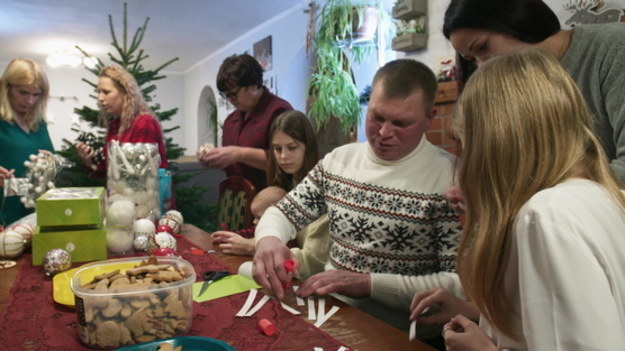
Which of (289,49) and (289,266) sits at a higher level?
(289,49)

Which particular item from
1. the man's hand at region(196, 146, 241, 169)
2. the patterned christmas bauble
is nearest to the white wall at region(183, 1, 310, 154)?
the man's hand at region(196, 146, 241, 169)

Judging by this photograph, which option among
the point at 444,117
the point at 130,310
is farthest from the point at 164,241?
the point at 444,117

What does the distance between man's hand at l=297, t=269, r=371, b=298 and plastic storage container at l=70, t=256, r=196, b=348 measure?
31 cm

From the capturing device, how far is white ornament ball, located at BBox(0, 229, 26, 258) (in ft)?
4.66

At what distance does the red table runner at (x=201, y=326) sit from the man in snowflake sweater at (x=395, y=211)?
179 mm

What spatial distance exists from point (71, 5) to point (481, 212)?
5.94 meters

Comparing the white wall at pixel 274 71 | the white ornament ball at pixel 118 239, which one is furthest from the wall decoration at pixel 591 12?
the white ornament ball at pixel 118 239

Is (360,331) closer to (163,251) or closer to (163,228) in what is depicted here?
(163,251)

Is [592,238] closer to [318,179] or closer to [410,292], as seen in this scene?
[410,292]

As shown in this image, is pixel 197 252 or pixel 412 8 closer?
pixel 197 252

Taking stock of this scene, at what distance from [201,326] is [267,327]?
0.14 metres

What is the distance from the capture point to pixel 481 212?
708mm

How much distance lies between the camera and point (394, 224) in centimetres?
126

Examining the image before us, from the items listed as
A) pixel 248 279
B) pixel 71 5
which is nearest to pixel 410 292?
pixel 248 279
